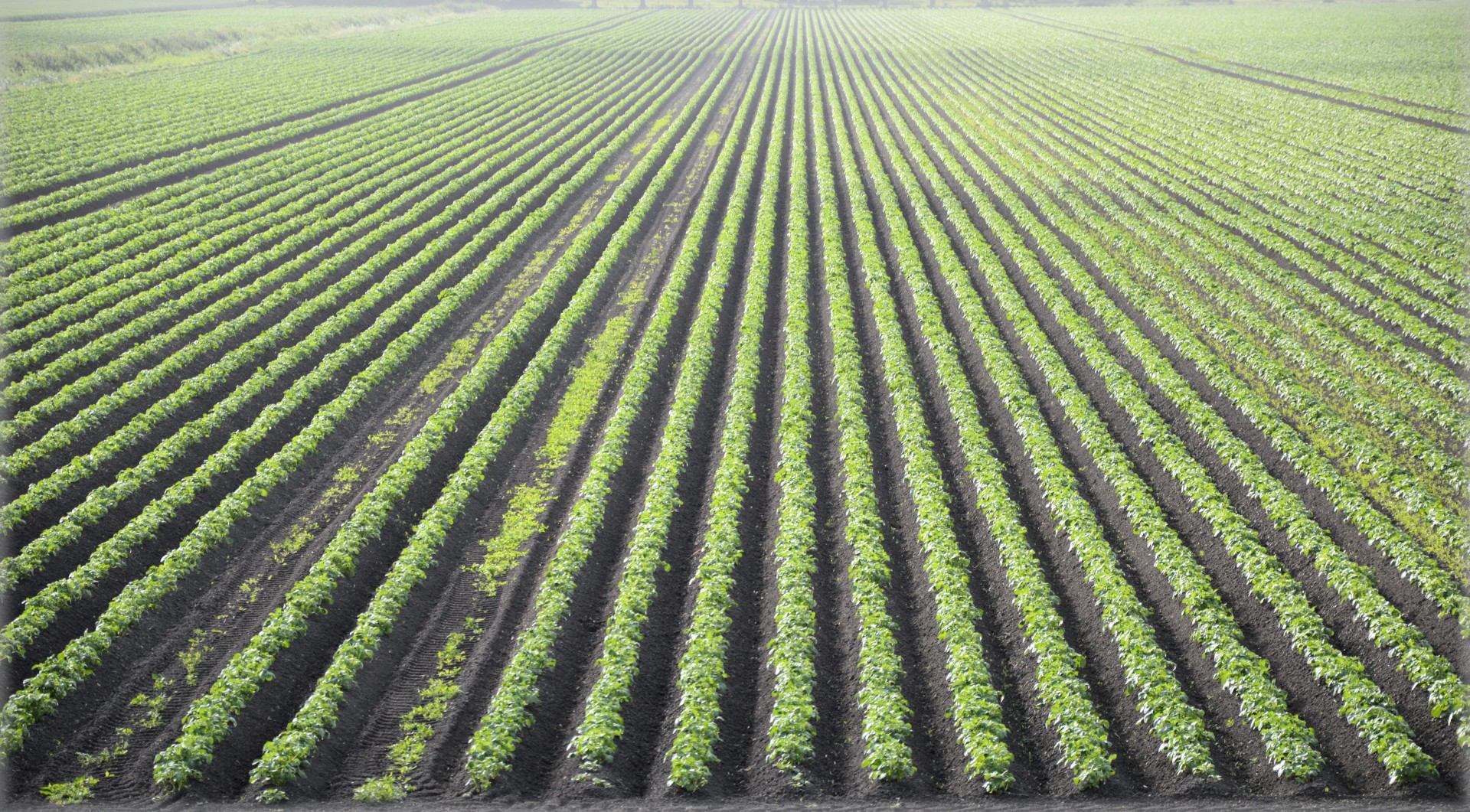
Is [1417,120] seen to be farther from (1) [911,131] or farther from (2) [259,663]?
(2) [259,663]

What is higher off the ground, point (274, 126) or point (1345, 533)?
point (274, 126)

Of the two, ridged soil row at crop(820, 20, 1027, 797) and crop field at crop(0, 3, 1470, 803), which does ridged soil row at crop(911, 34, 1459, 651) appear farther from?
ridged soil row at crop(820, 20, 1027, 797)

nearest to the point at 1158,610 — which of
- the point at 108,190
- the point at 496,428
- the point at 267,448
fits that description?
the point at 496,428

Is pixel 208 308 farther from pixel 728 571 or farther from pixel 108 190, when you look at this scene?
pixel 728 571

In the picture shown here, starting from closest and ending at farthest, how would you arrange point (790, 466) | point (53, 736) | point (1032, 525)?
1. point (53, 736)
2. point (1032, 525)
3. point (790, 466)

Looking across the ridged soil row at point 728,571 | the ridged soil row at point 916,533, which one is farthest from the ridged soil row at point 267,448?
the ridged soil row at point 916,533

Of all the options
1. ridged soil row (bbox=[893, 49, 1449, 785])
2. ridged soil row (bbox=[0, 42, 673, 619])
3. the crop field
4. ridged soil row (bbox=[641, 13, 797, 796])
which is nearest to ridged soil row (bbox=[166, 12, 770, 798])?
the crop field

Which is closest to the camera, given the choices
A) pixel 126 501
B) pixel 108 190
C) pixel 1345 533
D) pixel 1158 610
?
pixel 1158 610

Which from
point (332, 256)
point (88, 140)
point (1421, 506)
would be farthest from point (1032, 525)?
point (88, 140)

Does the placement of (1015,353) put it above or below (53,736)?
above
